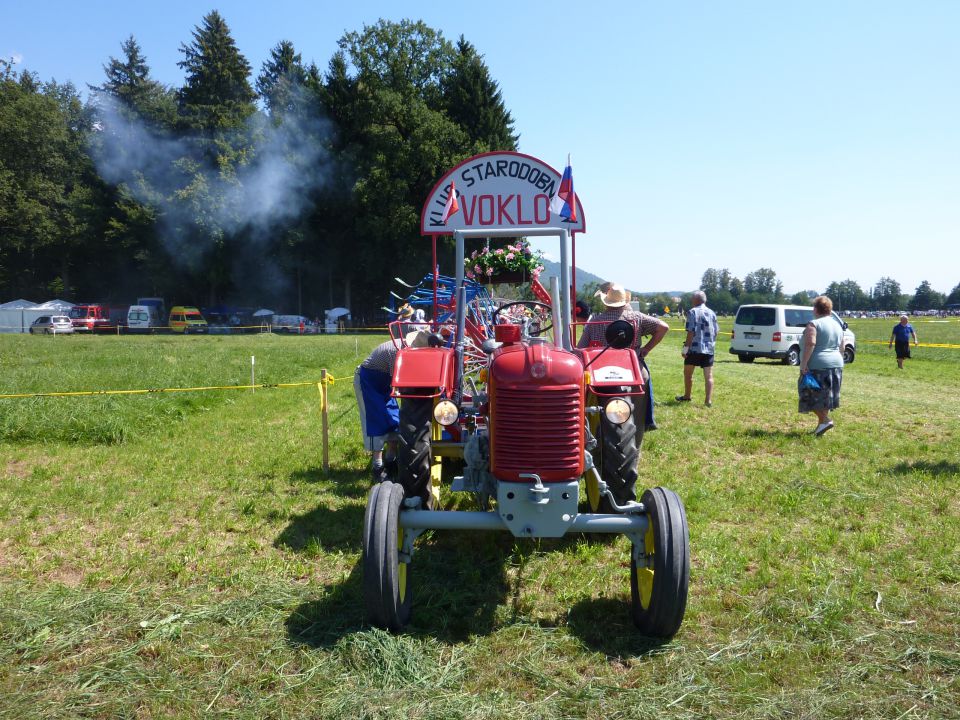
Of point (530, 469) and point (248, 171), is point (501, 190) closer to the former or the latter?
point (530, 469)

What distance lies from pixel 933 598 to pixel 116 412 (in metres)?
8.59

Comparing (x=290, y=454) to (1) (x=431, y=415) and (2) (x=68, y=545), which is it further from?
(1) (x=431, y=415)

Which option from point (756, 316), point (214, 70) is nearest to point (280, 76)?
point (214, 70)

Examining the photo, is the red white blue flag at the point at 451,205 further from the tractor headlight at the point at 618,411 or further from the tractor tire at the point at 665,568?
the tractor tire at the point at 665,568

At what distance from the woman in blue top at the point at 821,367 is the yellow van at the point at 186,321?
41.0 m

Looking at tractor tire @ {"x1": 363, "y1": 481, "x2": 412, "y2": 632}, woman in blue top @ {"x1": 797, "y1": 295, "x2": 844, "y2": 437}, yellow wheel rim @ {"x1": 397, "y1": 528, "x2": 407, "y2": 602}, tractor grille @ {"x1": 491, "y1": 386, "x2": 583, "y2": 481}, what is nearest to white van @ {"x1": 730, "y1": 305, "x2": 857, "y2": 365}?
woman in blue top @ {"x1": 797, "y1": 295, "x2": 844, "y2": 437}

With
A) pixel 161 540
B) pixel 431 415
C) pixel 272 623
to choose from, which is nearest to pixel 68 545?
pixel 161 540

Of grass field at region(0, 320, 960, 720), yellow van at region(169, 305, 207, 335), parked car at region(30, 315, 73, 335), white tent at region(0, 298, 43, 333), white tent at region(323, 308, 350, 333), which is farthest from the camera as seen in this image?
yellow van at region(169, 305, 207, 335)

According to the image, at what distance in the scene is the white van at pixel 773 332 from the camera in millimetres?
19875

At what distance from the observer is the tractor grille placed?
3.42m

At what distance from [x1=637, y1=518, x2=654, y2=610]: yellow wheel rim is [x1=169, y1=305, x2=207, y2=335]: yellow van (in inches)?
1715

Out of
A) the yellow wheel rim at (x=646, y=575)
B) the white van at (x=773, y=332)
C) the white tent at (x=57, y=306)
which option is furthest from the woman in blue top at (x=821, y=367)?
the white tent at (x=57, y=306)

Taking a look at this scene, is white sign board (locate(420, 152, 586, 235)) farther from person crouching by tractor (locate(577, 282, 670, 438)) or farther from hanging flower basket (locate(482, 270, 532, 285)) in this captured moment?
hanging flower basket (locate(482, 270, 532, 285))

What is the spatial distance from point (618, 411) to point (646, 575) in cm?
85
